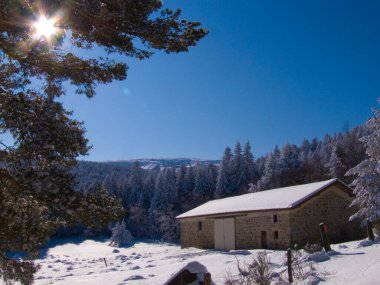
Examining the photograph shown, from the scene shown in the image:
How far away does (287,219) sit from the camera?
21.9 metres

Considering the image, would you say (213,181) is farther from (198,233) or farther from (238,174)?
(198,233)

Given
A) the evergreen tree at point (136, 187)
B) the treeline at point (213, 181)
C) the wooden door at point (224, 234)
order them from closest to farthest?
the wooden door at point (224, 234)
the treeline at point (213, 181)
the evergreen tree at point (136, 187)

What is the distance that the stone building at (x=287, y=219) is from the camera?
72.2ft

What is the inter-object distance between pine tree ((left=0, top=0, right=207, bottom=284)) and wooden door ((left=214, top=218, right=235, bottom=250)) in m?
18.3

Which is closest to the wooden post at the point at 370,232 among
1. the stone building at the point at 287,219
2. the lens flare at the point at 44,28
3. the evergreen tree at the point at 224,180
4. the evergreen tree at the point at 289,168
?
the stone building at the point at 287,219

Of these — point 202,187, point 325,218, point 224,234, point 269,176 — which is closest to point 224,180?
point 202,187

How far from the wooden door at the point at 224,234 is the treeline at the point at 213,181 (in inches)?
1538

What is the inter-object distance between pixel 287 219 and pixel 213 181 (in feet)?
213

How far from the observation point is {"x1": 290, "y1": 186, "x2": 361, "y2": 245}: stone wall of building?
72.2ft

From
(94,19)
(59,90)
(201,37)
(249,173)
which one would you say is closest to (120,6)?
(94,19)

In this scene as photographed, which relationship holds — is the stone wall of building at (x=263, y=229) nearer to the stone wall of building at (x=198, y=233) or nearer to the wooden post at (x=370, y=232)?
the stone wall of building at (x=198, y=233)

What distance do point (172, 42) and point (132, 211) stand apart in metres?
75.7

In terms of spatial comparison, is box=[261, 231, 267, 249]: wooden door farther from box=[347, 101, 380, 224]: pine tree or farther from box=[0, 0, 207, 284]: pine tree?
box=[0, 0, 207, 284]: pine tree

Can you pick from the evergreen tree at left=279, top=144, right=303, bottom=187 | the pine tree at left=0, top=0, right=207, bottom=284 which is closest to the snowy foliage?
the evergreen tree at left=279, top=144, right=303, bottom=187
